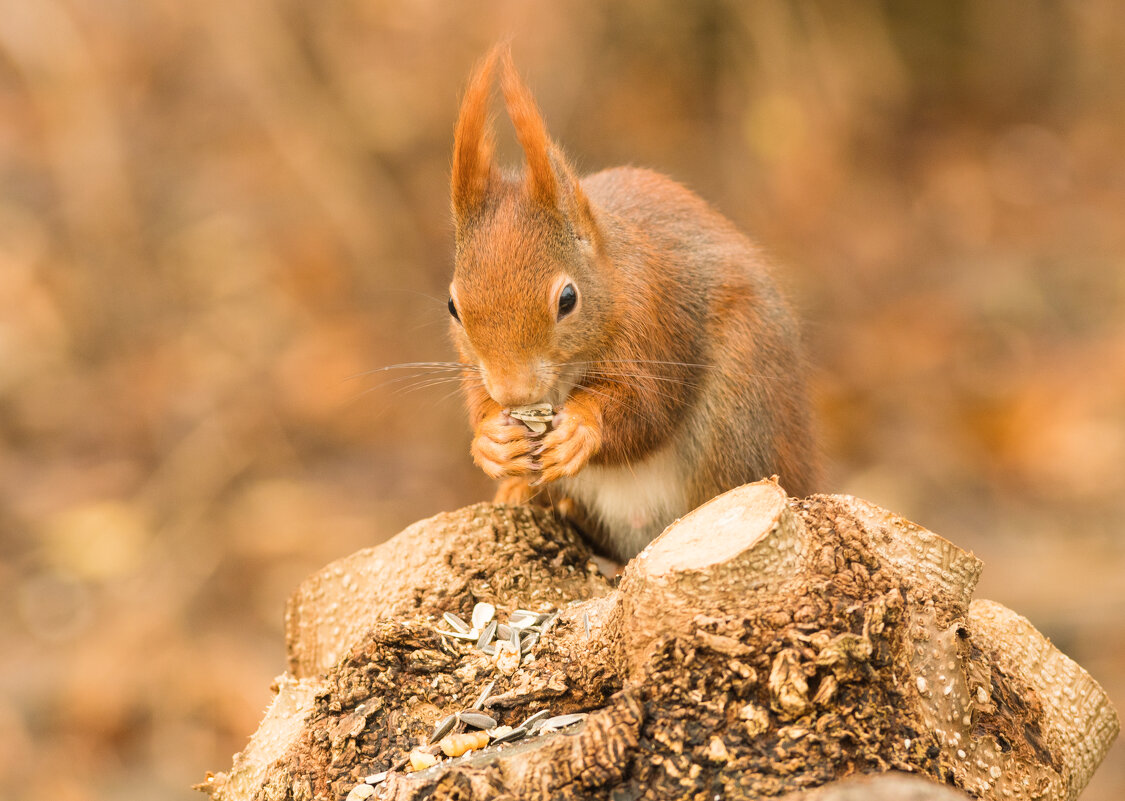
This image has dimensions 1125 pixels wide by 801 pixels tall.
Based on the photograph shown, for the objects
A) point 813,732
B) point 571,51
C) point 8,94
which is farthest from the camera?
point 8,94

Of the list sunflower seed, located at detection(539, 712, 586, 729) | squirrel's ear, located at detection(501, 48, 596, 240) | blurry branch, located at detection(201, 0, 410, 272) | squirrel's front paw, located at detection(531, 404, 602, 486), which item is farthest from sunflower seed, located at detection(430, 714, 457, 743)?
blurry branch, located at detection(201, 0, 410, 272)

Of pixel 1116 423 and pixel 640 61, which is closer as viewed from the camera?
pixel 1116 423

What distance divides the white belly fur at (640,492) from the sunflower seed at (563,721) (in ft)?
3.17

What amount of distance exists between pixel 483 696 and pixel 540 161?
1.05 m

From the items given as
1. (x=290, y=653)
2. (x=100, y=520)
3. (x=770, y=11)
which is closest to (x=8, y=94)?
(x=100, y=520)

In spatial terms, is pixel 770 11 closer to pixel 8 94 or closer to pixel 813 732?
pixel 8 94

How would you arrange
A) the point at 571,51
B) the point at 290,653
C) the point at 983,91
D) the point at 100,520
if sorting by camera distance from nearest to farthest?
1. the point at 290,653
2. the point at 100,520
3. the point at 571,51
4. the point at 983,91

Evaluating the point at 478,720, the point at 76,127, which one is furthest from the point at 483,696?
the point at 76,127

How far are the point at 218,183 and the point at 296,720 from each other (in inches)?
171

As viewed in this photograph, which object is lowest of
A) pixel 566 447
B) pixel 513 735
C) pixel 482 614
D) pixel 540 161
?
pixel 513 735

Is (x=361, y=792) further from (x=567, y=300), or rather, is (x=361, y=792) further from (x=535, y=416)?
(x=567, y=300)

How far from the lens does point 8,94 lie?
561 cm

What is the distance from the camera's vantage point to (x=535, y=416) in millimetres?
2268

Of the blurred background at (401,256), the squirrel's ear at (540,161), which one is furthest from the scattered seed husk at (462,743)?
the blurred background at (401,256)
